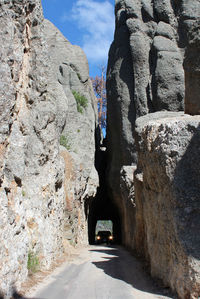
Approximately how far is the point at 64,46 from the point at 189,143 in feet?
57.8

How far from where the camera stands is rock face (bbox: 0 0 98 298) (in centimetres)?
611

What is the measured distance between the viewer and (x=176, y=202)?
20.3 feet

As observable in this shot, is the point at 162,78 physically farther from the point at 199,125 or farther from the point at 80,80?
the point at 199,125

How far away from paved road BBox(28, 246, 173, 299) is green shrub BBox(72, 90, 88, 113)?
1233 centimetres

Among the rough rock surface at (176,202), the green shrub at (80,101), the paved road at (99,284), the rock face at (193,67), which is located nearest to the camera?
the rough rock surface at (176,202)

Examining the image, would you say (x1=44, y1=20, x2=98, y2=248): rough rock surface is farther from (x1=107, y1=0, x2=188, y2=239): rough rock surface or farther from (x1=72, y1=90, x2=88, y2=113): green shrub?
(x1=107, y1=0, x2=188, y2=239): rough rock surface

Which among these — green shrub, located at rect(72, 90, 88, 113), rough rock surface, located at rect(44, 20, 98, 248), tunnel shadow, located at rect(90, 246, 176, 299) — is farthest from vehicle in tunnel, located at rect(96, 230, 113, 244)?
tunnel shadow, located at rect(90, 246, 176, 299)

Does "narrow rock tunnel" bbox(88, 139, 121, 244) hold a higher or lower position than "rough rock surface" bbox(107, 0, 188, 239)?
lower

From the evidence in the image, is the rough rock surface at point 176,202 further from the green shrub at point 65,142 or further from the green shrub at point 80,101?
the green shrub at point 80,101

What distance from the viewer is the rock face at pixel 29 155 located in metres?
6.11

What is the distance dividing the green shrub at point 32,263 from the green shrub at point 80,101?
12870mm

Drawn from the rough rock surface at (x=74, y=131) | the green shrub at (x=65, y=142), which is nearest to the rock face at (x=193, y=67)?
the rough rock surface at (x=74, y=131)

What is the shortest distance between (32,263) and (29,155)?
283cm

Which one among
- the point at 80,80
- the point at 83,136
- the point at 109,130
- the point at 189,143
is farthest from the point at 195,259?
the point at 80,80
